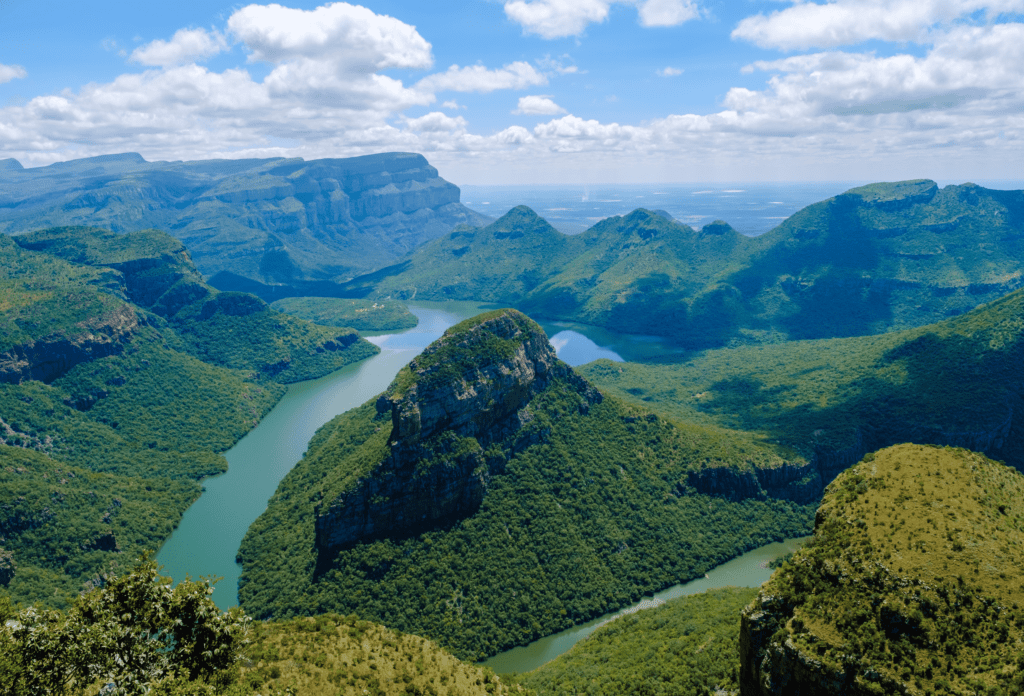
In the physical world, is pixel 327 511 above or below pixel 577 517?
above

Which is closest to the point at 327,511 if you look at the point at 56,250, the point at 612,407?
the point at 612,407

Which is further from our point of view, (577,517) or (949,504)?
(577,517)

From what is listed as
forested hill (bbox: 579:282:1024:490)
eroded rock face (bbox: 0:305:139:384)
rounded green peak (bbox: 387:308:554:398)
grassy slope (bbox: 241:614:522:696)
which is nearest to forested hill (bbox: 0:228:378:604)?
eroded rock face (bbox: 0:305:139:384)

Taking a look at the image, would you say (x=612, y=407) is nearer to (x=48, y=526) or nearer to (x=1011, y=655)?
(x=1011, y=655)

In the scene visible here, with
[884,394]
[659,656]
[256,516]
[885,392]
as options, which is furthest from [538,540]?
[885,392]

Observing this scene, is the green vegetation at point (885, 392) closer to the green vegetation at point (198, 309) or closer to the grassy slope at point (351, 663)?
the grassy slope at point (351, 663)

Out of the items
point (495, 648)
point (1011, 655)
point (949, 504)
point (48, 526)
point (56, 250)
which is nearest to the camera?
point (1011, 655)

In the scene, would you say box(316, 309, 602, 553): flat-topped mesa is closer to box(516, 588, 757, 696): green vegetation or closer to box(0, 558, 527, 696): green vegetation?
box(516, 588, 757, 696): green vegetation

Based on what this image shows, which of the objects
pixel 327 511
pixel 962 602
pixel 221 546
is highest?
pixel 962 602
